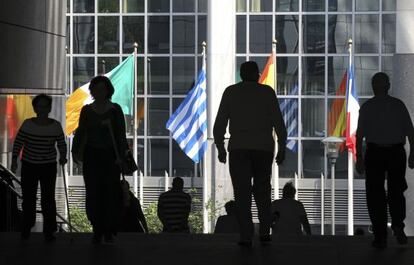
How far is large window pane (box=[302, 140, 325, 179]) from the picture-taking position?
4916 cm

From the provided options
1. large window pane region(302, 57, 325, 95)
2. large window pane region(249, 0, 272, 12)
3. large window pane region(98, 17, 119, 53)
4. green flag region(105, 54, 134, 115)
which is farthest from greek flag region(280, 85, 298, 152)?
green flag region(105, 54, 134, 115)

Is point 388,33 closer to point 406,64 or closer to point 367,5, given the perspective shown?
point 367,5

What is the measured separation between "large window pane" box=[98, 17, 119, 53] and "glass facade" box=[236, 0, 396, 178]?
182 inches

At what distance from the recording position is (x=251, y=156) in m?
13.2

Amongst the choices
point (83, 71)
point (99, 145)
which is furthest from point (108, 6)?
point (99, 145)

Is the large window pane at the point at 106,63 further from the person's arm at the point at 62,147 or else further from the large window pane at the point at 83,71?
the person's arm at the point at 62,147

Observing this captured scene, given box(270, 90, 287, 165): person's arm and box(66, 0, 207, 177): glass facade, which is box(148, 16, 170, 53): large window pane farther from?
box(270, 90, 287, 165): person's arm

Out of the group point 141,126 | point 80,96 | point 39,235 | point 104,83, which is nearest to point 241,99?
point 104,83

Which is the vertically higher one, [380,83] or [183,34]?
[183,34]

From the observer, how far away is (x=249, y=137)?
43.1 feet

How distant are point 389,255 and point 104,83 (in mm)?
3144

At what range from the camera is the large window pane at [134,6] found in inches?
2016

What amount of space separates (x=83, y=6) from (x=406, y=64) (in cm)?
2475

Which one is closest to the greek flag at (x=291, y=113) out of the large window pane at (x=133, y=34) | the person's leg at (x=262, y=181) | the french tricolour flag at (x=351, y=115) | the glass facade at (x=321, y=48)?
the glass facade at (x=321, y=48)
